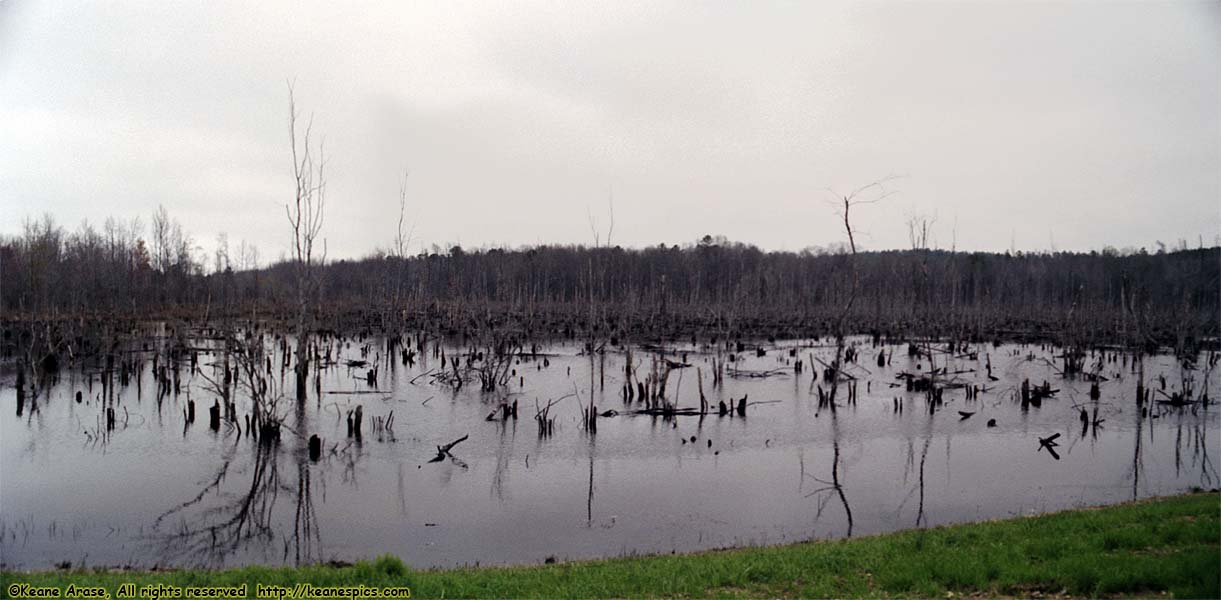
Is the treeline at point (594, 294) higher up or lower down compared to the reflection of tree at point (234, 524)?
higher up

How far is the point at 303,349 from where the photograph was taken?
691 inches

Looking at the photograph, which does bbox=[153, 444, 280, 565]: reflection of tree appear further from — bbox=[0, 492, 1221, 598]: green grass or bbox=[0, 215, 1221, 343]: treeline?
bbox=[0, 215, 1221, 343]: treeline

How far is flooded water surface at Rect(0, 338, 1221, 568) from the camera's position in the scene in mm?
9195

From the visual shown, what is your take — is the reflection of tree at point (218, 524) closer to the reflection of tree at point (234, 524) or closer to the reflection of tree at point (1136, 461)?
the reflection of tree at point (234, 524)

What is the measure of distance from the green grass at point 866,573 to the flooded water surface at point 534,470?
167 centimetres

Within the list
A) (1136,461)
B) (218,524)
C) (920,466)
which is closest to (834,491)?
(920,466)

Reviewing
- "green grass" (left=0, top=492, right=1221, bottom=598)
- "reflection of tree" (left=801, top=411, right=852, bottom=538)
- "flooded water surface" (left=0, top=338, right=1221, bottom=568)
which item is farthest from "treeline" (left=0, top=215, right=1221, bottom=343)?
"green grass" (left=0, top=492, right=1221, bottom=598)

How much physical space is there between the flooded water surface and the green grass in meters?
1.67

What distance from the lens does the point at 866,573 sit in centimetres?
667

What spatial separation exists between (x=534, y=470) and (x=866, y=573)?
22.2 feet

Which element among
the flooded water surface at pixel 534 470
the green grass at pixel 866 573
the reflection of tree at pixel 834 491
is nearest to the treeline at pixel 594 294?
the flooded water surface at pixel 534 470

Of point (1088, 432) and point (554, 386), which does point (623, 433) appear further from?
point (1088, 432)

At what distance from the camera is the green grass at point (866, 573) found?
6035mm

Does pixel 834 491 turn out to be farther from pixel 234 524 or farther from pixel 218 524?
pixel 218 524
